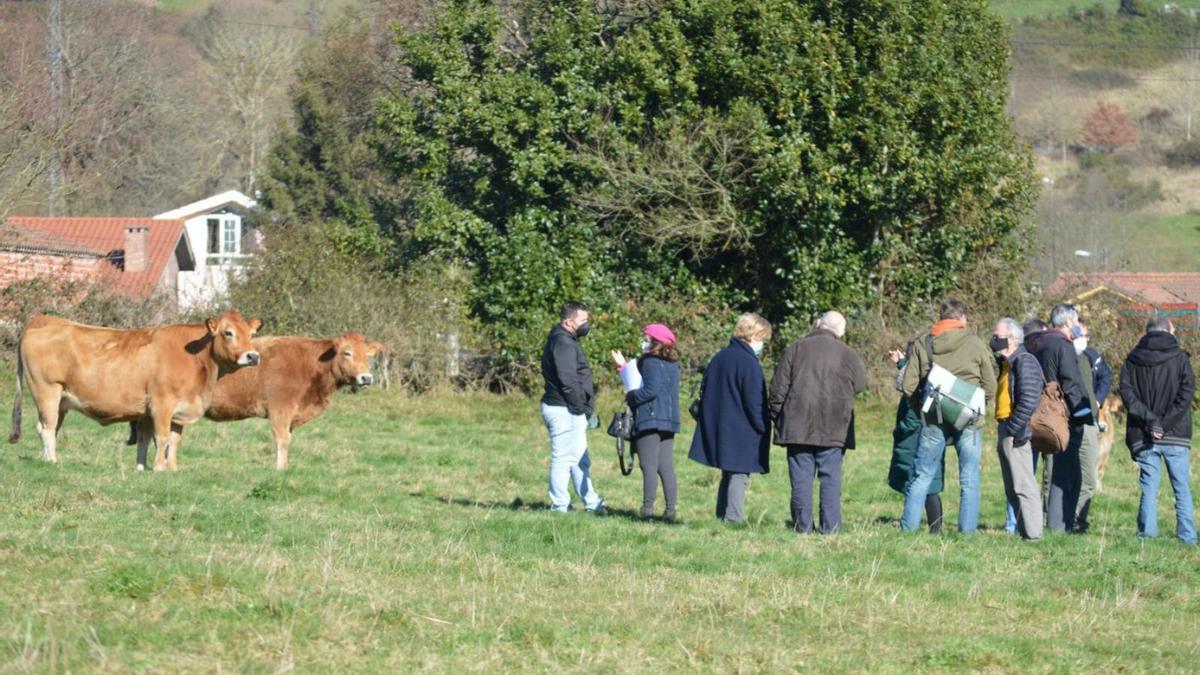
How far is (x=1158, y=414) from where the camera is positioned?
1292cm

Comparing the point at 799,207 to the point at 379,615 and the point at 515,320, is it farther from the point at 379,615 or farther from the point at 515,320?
the point at 379,615

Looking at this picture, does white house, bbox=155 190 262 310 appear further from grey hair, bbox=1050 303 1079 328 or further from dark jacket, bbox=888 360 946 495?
grey hair, bbox=1050 303 1079 328

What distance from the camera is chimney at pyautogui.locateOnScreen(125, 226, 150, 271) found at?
4797 cm

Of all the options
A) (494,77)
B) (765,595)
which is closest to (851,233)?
(494,77)

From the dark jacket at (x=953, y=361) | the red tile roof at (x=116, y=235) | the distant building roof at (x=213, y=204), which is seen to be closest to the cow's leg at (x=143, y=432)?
the dark jacket at (x=953, y=361)

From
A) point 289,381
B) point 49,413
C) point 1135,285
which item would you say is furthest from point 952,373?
point 1135,285

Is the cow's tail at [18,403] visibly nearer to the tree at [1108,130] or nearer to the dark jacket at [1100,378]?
the dark jacket at [1100,378]

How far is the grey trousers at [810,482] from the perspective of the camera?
11.9 m

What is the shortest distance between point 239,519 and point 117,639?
412 centimetres

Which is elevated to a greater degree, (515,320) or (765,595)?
(515,320)

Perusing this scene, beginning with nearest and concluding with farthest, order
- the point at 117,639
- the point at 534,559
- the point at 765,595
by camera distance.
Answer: the point at 117,639, the point at 765,595, the point at 534,559

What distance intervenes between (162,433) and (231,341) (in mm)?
1190

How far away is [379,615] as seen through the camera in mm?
7855

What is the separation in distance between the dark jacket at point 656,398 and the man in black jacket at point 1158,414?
3844mm
